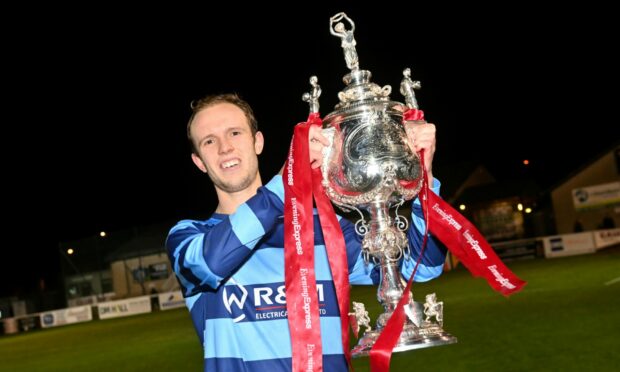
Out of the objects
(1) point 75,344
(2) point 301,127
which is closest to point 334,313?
(2) point 301,127

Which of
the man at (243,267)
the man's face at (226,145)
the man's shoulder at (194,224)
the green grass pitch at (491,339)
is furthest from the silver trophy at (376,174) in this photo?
the green grass pitch at (491,339)

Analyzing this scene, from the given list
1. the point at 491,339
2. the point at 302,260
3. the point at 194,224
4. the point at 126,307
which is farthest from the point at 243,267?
the point at 126,307

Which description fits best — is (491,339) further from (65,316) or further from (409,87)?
(65,316)

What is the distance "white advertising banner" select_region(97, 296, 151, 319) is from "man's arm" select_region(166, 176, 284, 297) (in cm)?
2730

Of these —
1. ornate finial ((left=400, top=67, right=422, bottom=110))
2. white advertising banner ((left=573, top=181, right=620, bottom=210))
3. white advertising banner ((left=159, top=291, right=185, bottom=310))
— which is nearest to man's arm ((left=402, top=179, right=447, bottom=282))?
ornate finial ((left=400, top=67, right=422, bottom=110))

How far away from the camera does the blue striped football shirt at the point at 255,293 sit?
7.65 ft

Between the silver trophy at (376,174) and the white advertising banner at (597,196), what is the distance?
32.5 metres

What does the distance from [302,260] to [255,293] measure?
13.5 inches

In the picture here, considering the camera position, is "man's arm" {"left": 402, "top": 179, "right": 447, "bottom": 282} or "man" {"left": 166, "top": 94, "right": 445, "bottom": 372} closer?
"man" {"left": 166, "top": 94, "right": 445, "bottom": 372}

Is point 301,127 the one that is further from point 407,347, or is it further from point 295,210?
point 407,347

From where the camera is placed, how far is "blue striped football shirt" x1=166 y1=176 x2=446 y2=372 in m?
2.33

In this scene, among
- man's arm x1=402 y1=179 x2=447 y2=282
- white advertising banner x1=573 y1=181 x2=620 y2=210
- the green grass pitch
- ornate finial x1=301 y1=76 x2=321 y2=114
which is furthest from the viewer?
white advertising banner x1=573 y1=181 x2=620 y2=210

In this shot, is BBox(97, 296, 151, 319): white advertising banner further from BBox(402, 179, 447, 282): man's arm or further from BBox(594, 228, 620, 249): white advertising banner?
BBox(402, 179, 447, 282): man's arm

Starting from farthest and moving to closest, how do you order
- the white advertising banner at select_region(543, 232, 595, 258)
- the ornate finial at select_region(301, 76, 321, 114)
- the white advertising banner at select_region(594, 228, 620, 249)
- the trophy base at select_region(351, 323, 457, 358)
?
the white advertising banner at select_region(543, 232, 595, 258) → the white advertising banner at select_region(594, 228, 620, 249) → the ornate finial at select_region(301, 76, 321, 114) → the trophy base at select_region(351, 323, 457, 358)
